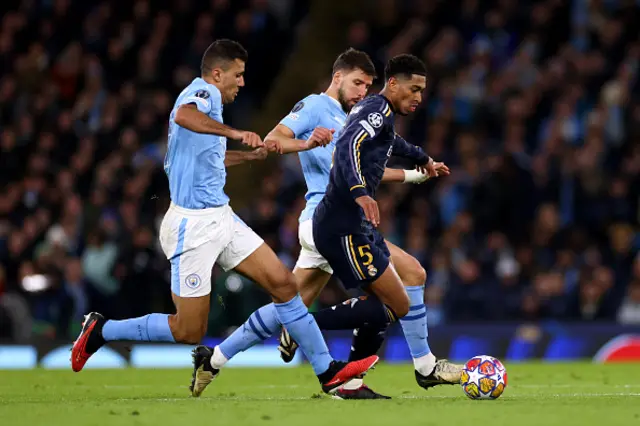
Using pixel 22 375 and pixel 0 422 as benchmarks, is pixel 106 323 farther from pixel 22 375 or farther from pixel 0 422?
pixel 22 375

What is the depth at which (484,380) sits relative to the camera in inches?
336

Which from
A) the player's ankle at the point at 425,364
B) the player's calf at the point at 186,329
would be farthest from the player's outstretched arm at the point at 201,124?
the player's ankle at the point at 425,364

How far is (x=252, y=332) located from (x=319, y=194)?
3.89ft

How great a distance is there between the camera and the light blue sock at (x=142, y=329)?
29.0 ft

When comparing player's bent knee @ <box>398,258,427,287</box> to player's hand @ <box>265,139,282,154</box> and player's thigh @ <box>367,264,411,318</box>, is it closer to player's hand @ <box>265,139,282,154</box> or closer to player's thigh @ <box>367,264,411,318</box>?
player's thigh @ <box>367,264,411,318</box>

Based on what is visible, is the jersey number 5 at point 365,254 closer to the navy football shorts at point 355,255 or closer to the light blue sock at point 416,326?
the navy football shorts at point 355,255

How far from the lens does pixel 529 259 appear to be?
52.3 ft

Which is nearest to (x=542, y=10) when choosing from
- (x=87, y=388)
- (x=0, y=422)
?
(x=87, y=388)

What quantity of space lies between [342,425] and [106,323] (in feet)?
9.46

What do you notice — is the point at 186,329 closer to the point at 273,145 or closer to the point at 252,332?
the point at 252,332

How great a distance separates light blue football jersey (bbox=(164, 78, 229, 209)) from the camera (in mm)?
8742

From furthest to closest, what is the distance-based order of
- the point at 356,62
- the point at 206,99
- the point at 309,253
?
1. the point at 356,62
2. the point at 309,253
3. the point at 206,99

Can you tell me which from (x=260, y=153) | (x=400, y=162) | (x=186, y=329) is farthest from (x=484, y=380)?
(x=400, y=162)

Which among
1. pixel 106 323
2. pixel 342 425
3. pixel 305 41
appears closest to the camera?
pixel 342 425
